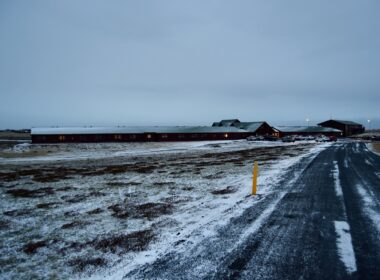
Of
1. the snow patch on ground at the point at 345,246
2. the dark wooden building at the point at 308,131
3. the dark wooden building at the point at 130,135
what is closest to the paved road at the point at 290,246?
the snow patch on ground at the point at 345,246

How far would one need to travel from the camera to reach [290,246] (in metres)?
5.79

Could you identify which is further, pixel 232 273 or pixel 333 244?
pixel 333 244

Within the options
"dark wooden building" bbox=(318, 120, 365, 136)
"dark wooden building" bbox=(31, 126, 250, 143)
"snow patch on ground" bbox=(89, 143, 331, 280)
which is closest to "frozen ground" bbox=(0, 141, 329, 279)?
"snow patch on ground" bbox=(89, 143, 331, 280)

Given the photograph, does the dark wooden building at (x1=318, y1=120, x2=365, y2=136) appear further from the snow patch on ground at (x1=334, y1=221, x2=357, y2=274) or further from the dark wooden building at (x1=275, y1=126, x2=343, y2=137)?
the snow patch on ground at (x1=334, y1=221, x2=357, y2=274)

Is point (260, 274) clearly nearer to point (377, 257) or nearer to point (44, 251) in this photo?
point (377, 257)

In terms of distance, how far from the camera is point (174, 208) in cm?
898

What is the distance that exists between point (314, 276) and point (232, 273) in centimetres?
145

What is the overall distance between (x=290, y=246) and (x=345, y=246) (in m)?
1.19

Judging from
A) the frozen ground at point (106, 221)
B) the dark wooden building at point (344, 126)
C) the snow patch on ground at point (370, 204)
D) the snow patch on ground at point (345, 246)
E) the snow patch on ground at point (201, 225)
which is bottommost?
the frozen ground at point (106, 221)

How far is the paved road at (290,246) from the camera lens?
4762 millimetres

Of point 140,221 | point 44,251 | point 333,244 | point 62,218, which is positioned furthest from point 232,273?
point 62,218

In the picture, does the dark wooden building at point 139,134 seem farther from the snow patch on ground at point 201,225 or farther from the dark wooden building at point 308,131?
the snow patch on ground at point 201,225

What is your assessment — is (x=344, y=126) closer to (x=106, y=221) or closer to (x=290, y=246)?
(x=290, y=246)

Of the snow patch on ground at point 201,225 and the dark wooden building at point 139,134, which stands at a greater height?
the dark wooden building at point 139,134
